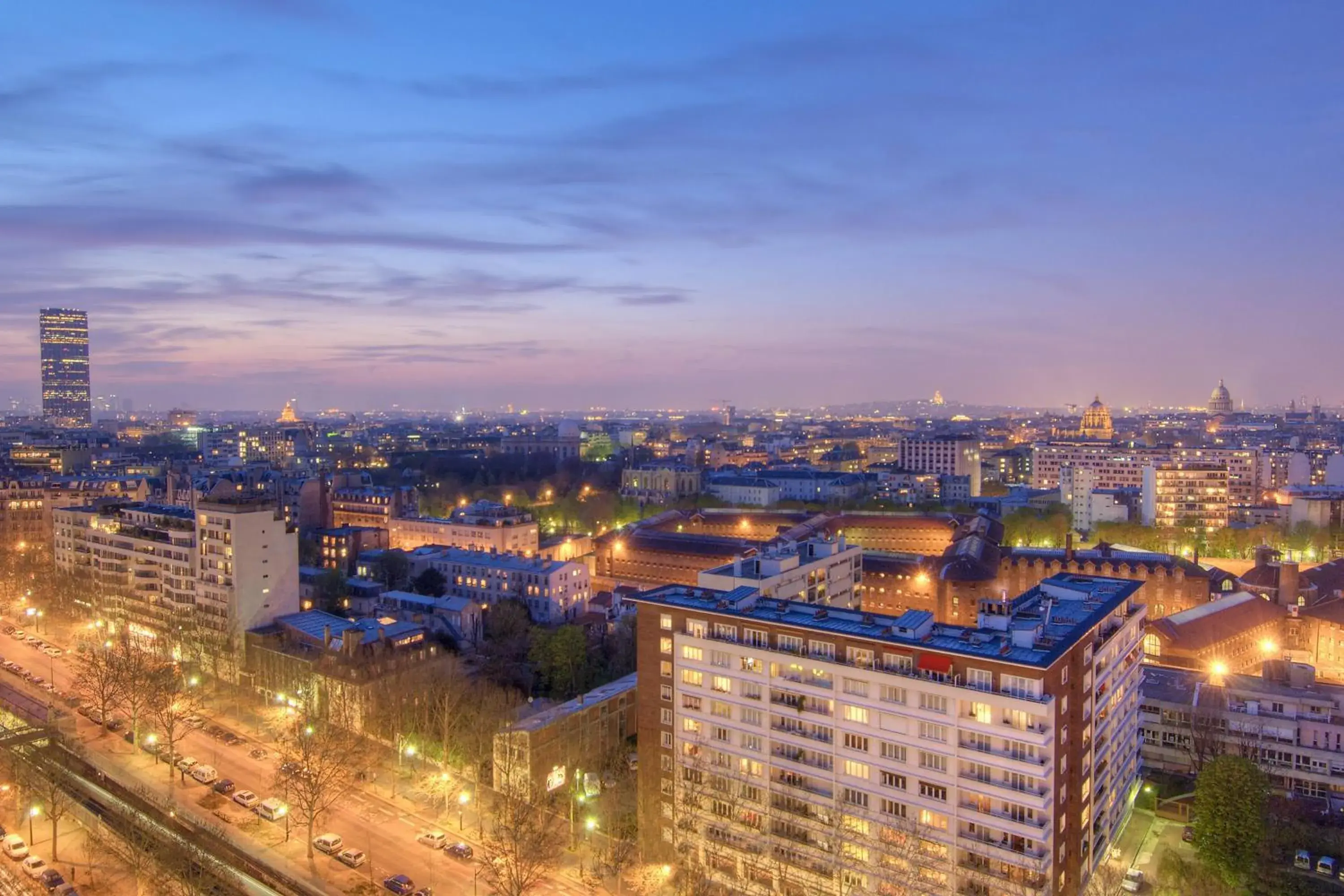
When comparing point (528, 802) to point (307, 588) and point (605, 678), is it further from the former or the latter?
point (307, 588)

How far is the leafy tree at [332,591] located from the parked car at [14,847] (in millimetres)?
14629

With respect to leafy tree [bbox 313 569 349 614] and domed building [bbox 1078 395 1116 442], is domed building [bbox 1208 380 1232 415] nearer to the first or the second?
domed building [bbox 1078 395 1116 442]

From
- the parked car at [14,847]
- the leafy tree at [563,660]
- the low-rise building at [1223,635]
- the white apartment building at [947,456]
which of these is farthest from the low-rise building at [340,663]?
the white apartment building at [947,456]

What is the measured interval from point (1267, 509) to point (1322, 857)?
142 ft

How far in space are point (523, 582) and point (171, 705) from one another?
14694 millimetres

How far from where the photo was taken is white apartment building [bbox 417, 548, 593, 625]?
35094 mm

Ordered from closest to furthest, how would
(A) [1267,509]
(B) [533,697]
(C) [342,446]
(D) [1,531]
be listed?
(B) [533,697]
(D) [1,531]
(A) [1267,509]
(C) [342,446]

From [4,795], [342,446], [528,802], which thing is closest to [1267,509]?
[528,802]

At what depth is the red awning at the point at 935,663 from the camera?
15.1m

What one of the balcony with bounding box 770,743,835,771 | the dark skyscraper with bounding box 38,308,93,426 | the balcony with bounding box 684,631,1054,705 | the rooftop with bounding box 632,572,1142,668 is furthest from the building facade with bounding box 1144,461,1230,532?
the dark skyscraper with bounding box 38,308,93,426

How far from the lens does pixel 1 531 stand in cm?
4409

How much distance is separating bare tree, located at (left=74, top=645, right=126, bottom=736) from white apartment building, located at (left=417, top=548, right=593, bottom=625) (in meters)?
12.9

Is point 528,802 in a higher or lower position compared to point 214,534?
lower

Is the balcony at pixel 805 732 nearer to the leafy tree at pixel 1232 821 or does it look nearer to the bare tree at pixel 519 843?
the bare tree at pixel 519 843
